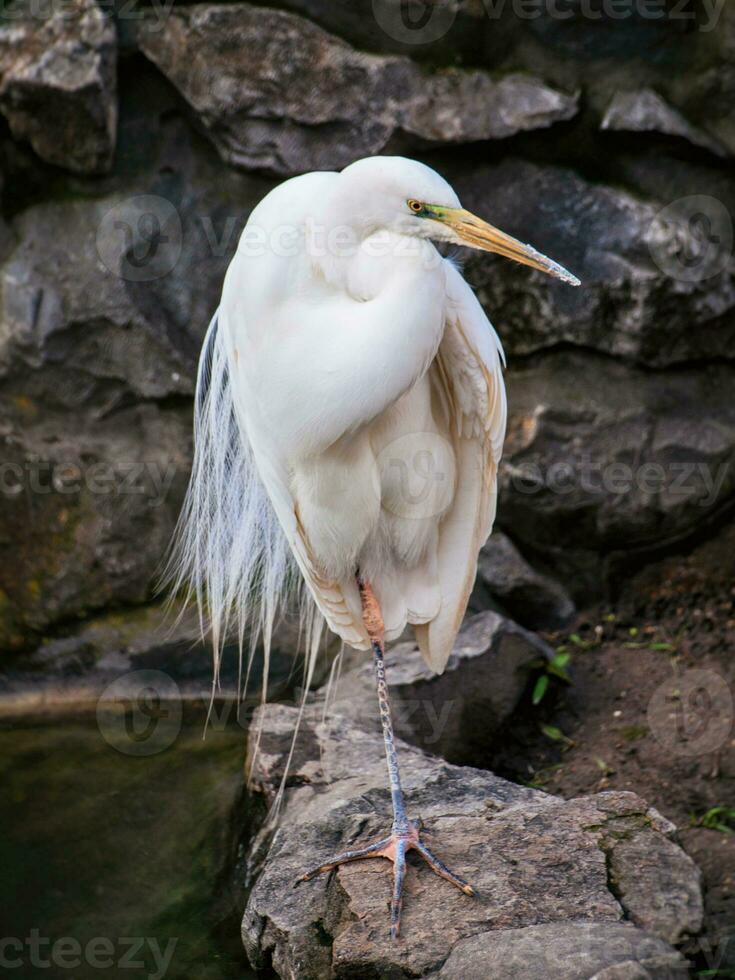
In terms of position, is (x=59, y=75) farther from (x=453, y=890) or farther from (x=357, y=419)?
(x=453, y=890)

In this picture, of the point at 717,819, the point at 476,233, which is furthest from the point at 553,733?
the point at 476,233

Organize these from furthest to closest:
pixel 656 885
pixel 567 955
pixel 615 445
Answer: pixel 615 445 → pixel 656 885 → pixel 567 955

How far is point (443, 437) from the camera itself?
2678 millimetres

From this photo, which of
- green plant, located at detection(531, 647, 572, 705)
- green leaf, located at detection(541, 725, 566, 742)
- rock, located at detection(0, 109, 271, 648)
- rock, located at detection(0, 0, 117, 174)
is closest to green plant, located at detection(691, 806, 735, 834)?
green leaf, located at detection(541, 725, 566, 742)

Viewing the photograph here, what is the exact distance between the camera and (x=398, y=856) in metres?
2.37

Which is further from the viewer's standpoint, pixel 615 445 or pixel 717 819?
pixel 615 445

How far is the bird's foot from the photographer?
232 centimetres

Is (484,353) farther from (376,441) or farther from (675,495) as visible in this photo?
(675,495)

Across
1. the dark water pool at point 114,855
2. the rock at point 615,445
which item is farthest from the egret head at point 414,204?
the dark water pool at point 114,855

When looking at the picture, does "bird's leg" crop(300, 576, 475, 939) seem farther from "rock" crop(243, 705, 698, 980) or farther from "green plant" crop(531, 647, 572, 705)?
"green plant" crop(531, 647, 572, 705)

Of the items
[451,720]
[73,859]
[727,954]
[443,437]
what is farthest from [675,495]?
[73,859]

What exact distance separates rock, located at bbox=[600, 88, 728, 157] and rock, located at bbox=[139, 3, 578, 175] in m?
0.13

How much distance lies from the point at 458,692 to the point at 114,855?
3.40 ft

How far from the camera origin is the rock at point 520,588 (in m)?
3.75
